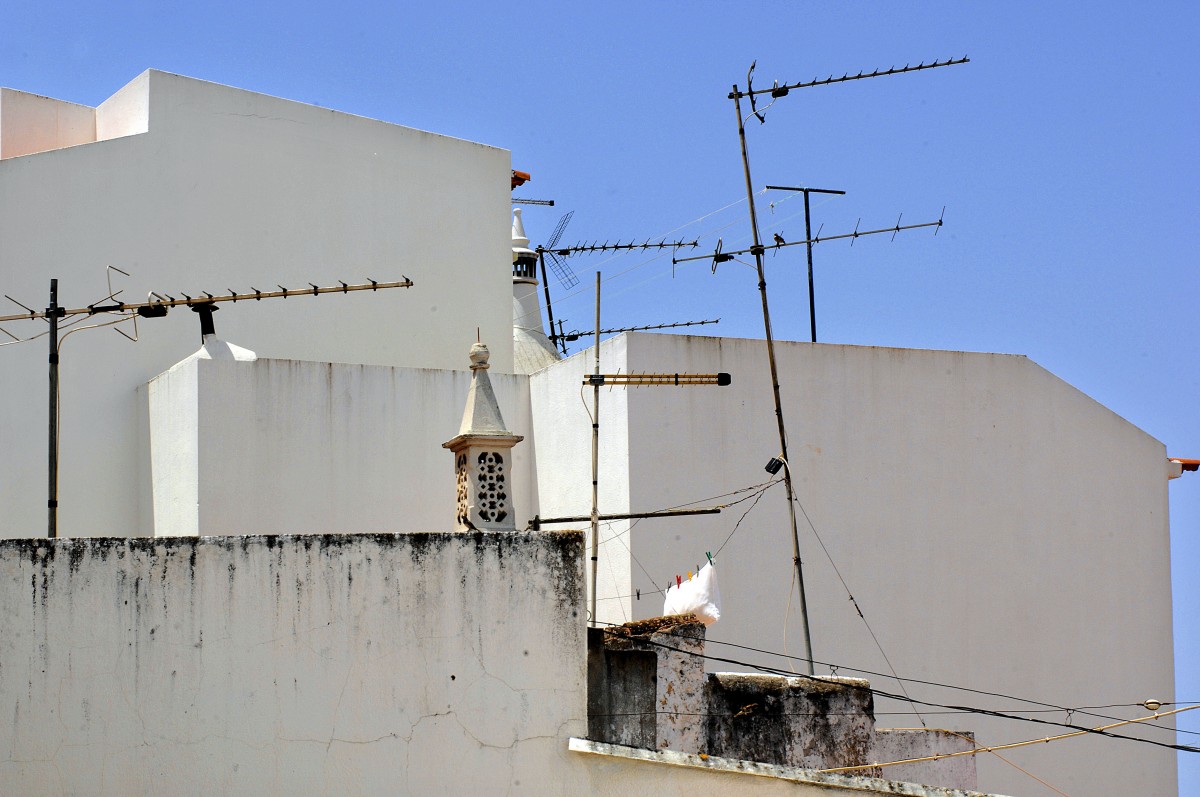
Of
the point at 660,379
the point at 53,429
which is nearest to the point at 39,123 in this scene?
the point at 53,429

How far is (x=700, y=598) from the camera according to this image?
12.8 meters

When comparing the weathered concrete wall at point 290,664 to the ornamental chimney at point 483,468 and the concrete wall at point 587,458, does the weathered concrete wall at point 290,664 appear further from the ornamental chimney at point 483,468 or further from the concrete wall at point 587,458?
the concrete wall at point 587,458

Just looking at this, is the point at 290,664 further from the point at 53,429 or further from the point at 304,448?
the point at 304,448

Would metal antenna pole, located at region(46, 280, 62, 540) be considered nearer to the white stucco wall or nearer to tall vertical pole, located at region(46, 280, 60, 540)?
tall vertical pole, located at region(46, 280, 60, 540)

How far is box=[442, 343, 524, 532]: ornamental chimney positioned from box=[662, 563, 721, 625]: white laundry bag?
7.21ft

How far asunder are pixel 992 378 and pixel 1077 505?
1.66 meters

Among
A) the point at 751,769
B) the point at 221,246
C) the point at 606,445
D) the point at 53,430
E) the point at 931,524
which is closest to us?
the point at 751,769

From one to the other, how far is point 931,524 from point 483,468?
623cm

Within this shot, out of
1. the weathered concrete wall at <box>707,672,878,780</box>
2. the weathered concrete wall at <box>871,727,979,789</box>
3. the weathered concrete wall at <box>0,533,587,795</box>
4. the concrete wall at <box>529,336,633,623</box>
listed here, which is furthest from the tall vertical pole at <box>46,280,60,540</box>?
the weathered concrete wall at <box>871,727,979,789</box>

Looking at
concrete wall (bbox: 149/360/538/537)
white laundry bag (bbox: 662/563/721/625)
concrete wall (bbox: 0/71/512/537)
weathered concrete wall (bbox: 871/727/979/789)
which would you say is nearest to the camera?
white laundry bag (bbox: 662/563/721/625)

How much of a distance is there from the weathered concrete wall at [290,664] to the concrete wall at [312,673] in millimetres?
12

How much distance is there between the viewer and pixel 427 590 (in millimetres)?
9688

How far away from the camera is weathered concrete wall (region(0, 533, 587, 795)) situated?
927 centimetres

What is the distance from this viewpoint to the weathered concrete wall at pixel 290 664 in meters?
9.27
